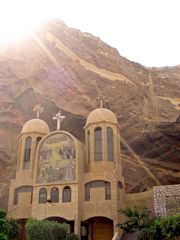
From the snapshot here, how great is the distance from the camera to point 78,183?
964 inches

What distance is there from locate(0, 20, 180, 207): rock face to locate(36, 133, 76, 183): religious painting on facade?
516cm

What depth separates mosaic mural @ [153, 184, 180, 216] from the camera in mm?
22188

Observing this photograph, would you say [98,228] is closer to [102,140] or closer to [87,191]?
[87,191]

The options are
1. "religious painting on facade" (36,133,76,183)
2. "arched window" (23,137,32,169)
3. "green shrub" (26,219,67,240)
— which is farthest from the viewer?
"arched window" (23,137,32,169)

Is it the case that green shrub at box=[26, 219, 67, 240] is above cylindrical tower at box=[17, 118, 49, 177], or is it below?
below

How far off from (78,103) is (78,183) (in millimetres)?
9219

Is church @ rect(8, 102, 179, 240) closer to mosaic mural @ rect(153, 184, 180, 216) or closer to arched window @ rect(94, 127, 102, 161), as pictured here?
arched window @ rect(94, 127, 102, 161)

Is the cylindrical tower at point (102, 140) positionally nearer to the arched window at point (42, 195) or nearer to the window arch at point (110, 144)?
the window arch at point (110, 144)

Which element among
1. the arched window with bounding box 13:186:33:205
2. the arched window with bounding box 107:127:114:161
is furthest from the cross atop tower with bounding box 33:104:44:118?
the arched window with bounding box 107:127:114:161

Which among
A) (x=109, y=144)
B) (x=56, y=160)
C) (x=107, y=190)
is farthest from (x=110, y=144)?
(x=56, y=160)

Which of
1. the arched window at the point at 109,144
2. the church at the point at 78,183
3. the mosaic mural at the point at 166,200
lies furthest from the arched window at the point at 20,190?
the mosaic mural at the point at 166,200

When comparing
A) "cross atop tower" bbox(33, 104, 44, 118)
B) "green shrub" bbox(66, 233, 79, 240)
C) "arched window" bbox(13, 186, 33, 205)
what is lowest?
"green shrub" bbox(66, 233, 79, 240)

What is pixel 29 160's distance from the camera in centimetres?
2808

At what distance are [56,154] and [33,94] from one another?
25.8 feet
